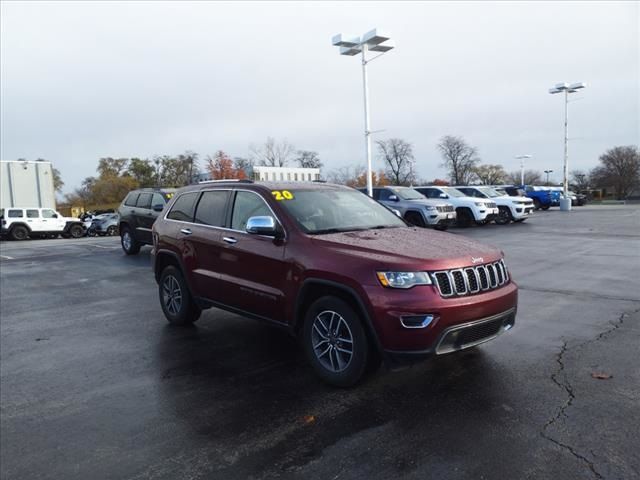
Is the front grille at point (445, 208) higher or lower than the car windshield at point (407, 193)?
lower

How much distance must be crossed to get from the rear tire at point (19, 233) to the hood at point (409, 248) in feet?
94.6

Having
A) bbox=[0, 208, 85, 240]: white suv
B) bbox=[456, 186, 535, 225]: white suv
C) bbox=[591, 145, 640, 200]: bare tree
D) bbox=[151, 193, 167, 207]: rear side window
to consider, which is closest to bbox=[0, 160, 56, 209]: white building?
bbox=[0, 208, 85, 240]: white suv

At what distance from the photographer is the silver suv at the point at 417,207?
18.4m

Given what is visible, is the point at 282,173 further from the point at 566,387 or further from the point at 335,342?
the point at 566,387

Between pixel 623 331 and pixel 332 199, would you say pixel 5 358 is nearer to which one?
pixel 332 199

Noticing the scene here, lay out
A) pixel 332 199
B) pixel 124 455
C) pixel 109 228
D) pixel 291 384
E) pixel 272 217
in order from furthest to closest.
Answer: pixel 109 228 < pixel 332 199 < pixel 272 217 < pixel 291 384 < pixel 124 455

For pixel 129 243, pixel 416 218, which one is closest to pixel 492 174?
pixel 416 218

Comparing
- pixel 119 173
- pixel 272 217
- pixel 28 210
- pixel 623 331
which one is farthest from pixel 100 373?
pixel 119 173

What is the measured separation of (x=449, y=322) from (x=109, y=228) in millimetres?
32481

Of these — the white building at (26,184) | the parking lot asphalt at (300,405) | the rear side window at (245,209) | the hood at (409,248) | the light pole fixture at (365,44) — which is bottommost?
the parking lot asphalt at (300,405)

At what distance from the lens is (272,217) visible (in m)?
4.76

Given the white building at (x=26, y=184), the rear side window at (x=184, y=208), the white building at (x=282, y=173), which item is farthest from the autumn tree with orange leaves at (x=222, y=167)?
the rear side window at (x=184, y=208)

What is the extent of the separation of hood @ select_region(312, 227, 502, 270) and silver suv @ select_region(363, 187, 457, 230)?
1360cm

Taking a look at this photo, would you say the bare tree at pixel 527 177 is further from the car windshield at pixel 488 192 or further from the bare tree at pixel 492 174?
the car windshield at pixel 488 192
